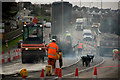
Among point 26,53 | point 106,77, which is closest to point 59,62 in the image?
point 106,77

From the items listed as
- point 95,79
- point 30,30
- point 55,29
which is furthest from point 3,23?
point 95,79

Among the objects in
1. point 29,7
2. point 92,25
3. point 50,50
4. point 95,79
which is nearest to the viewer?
point 95,79

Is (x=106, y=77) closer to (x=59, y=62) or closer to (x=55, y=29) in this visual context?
(x=59, y=62)

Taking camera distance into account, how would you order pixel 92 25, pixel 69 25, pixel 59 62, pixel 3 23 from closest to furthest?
pixel 59 62 → pixel 69 25 → pixel 3 23 → pixel 92 25

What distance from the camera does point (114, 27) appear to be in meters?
45.7

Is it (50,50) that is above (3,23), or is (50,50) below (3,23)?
below

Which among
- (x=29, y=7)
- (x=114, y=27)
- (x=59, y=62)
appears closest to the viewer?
(x=59, y=62)

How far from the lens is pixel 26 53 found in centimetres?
2230

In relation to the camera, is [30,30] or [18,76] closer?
[18,76]

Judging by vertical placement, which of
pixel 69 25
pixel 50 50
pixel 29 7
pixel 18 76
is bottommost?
pixel 18 76

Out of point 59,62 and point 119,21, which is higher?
point 119,21

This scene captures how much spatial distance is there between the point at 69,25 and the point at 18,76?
69.5 feet

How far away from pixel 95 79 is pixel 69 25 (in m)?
22.3

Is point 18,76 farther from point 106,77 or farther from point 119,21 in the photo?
point 119,21
